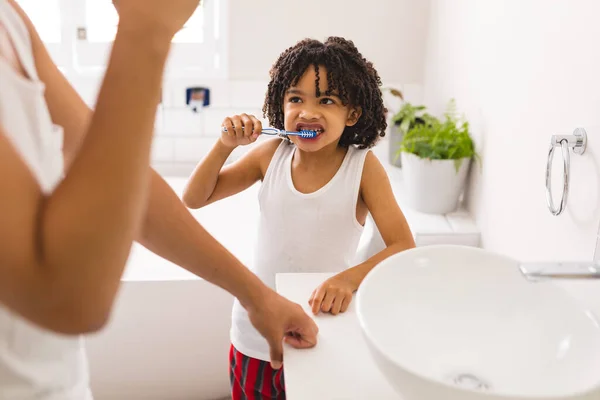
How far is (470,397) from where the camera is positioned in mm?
644

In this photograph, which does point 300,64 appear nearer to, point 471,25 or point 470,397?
point 470,397

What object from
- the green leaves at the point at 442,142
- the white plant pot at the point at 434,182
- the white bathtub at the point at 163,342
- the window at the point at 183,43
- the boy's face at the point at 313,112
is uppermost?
the window at the point at 183,43

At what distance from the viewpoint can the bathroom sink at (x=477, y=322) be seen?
0.83 meters

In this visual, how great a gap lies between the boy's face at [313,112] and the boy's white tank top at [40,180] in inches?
26.7

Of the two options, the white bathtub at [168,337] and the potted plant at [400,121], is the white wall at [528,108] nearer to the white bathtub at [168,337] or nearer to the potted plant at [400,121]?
the potted plant at [400,121]

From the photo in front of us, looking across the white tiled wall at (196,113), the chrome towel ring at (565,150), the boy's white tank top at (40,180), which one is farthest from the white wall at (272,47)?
the boy's white tank top at (40,180)

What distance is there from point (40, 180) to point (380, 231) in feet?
2.68

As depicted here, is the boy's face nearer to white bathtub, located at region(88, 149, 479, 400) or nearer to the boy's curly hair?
the boy's curly hair

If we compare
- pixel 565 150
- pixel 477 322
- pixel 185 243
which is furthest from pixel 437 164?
pixel 185 243

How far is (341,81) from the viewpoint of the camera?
1.26m

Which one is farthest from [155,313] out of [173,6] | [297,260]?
[173,6]

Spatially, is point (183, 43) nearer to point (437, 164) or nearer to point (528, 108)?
point (437, 164)

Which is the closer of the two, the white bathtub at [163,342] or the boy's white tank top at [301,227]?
the boy's white tank top at [301,227]

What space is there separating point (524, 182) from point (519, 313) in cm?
77
